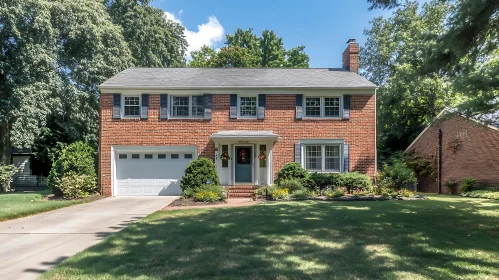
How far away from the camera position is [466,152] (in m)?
17.5

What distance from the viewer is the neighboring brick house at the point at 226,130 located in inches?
649

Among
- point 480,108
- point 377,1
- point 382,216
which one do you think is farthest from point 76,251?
point 480,108

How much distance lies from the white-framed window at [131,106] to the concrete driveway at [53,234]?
5.43 m

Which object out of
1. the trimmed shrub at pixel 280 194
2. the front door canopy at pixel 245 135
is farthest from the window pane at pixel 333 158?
the trimmed shrub at pixel 280 194

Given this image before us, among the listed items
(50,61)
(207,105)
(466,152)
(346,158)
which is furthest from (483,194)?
(50,61)

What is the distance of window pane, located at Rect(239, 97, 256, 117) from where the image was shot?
16906mm

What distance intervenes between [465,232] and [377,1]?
19.1 feet

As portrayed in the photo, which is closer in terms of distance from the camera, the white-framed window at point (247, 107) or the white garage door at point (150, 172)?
the white garage door at point (150, 172)

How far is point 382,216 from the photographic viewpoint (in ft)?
29.8

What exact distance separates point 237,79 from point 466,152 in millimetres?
12109

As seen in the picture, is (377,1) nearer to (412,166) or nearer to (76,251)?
(76,251)

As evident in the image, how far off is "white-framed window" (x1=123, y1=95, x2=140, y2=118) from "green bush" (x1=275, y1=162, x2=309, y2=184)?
7400 mm

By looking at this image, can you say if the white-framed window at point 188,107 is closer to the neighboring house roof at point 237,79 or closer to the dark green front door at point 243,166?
→ the neighboring house roof at point 237,79

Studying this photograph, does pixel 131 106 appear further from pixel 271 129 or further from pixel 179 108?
pixel 271 129
